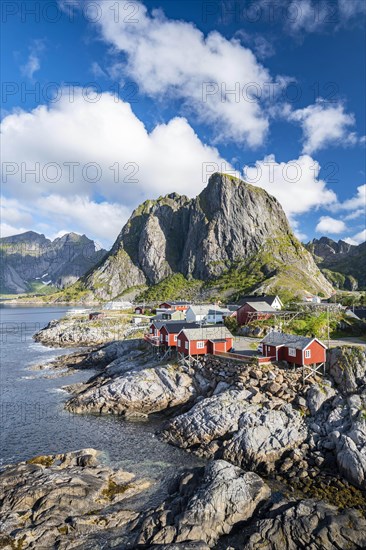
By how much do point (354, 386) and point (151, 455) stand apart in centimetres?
2092

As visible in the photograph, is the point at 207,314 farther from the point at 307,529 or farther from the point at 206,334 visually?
the point at 307,529

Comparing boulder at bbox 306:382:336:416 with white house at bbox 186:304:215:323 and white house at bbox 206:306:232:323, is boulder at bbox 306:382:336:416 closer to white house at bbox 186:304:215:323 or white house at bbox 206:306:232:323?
white house at bbox 186:304:215:323

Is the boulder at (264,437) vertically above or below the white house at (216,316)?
below

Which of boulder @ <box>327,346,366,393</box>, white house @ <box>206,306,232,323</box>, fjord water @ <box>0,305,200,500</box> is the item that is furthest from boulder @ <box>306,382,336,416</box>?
white house @ <box>206,306,232,323</box>

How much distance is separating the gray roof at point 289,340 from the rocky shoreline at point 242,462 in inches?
112

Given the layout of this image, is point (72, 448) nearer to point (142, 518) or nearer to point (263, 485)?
point (142, 518)

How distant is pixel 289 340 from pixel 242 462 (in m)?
16.1

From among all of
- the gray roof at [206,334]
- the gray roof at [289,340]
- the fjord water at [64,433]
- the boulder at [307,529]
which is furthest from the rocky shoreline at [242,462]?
the gray roof at [206,334]

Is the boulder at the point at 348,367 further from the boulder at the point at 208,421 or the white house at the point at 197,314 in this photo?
the white house at the point at 197,314

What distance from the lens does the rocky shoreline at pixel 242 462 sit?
19297 mm

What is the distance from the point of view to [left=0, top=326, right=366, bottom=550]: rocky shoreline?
19.3 metres

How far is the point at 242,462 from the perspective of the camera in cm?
2819

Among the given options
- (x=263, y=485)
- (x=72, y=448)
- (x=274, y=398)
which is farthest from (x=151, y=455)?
(x=274, y=398)

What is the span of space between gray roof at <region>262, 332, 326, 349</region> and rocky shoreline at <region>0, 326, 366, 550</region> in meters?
2.84
